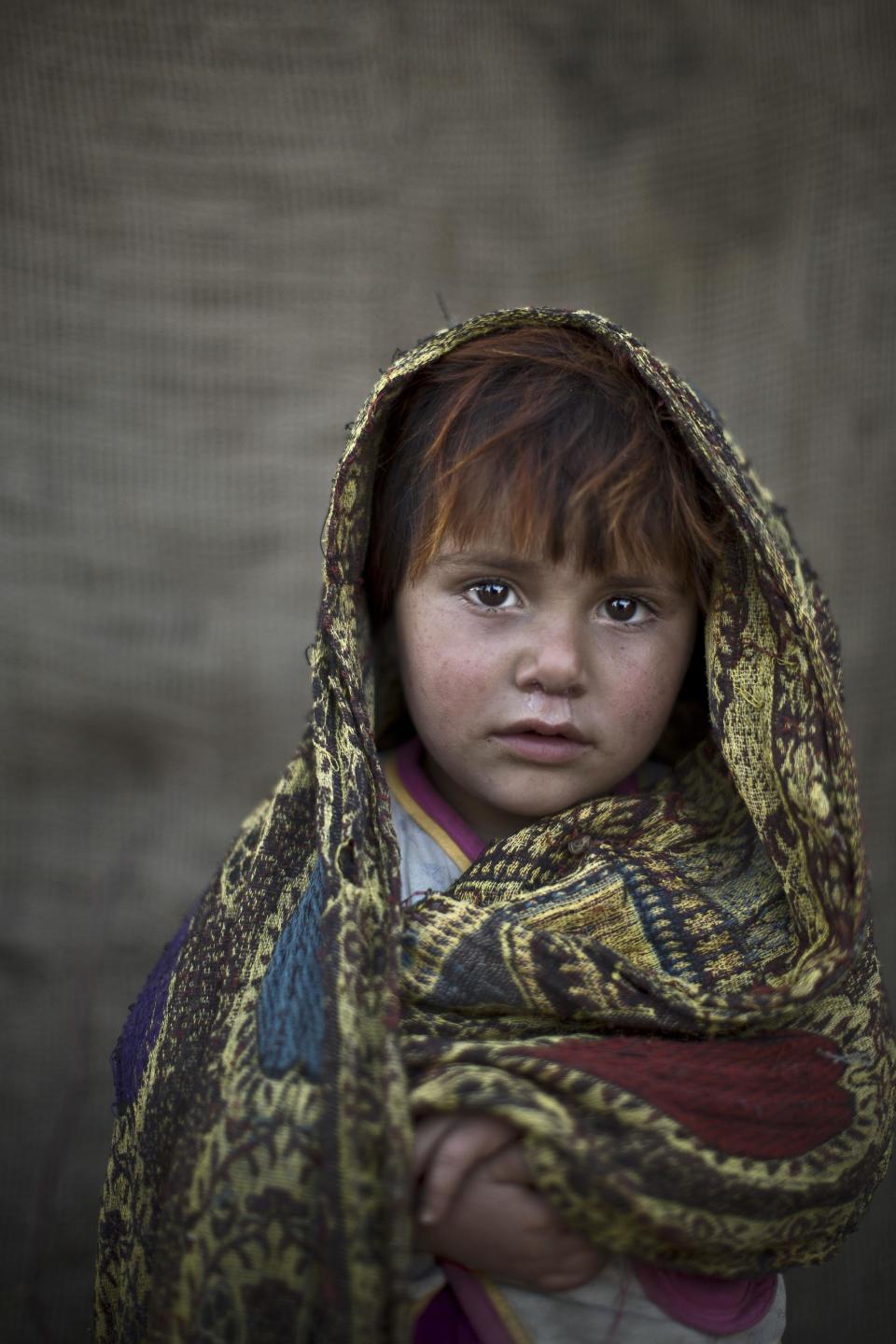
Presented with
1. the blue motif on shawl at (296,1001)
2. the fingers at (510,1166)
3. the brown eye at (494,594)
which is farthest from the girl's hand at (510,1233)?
the brown eye at (494,594)

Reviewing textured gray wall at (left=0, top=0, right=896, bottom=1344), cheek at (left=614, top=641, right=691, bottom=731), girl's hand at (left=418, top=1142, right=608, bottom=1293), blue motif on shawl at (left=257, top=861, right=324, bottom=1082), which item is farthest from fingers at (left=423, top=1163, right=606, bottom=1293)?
textured gray wall at (left=0, top=0, right=896, bottom=1344)

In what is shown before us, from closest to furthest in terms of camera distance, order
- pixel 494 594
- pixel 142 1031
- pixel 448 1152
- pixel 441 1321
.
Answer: pixel 448 1152 < pixel 441 1321 < pixel 494 594 < pixel 142 1031

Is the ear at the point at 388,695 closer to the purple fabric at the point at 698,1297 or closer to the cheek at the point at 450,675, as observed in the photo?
the cheek at the point at 450,675

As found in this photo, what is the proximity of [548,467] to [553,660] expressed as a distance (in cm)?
17

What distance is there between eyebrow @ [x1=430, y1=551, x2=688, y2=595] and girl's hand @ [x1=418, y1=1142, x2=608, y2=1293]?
470mm

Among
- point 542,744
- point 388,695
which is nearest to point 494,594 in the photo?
point 542,744

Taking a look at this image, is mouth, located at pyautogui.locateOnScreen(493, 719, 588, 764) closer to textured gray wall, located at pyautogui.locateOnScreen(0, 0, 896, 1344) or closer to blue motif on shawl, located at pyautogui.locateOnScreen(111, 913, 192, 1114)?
blue motif on shawl, located at pyautogui.locateOnScreen(111, 913, 192, 1114)

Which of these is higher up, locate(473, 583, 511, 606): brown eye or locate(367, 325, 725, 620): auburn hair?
locate(367, 325, 725, 620): auburn hair

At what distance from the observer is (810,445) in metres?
1.81

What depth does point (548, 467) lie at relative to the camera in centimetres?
96

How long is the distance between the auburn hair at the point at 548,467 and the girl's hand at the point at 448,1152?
1.52ft

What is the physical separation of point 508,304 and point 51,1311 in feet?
5.83

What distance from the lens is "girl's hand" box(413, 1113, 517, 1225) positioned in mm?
767

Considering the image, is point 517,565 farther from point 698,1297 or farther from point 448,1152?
point 698,1297
